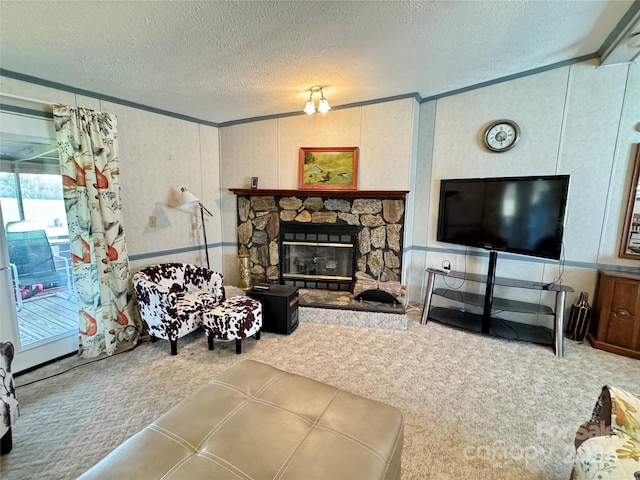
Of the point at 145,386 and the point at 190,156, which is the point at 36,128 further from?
the point at 145,386

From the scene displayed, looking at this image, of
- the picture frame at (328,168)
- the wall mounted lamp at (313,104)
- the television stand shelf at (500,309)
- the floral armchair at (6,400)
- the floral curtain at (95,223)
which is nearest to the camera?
the floral armchair at (6,400)

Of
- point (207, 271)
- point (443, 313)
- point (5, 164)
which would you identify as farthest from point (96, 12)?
point (443, 313)

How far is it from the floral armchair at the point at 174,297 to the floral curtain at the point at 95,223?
0.80 feet

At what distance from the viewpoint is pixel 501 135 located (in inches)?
125

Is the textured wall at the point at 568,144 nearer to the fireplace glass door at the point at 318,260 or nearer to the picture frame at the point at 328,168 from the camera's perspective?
the picture frame at the point at 328,168

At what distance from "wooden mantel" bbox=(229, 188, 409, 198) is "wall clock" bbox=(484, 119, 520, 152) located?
1.08 meters

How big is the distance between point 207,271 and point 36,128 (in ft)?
6.05

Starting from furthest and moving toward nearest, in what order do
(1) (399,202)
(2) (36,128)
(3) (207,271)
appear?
(1) (399,202)
(3) (207,271)
(2) (36,128)

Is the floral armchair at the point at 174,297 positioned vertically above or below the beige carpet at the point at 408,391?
above

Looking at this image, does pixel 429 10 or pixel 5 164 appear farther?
pixel 5 164

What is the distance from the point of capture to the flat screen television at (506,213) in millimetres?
2592

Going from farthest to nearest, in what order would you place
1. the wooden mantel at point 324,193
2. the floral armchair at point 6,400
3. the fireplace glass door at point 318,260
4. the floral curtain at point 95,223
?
the fireplace glass door at point 318,260, the wooden mantel at point 324,193, the floral curtain at point 95,223, the floral armchair at point 6,400

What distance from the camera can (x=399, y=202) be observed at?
3.45 meters

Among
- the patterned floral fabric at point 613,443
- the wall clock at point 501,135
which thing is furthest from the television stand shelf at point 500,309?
the patterned floral fabric at point 613,443
